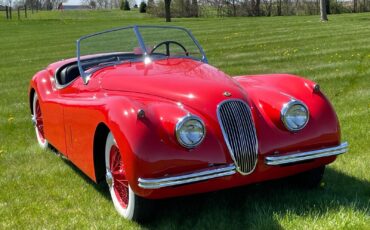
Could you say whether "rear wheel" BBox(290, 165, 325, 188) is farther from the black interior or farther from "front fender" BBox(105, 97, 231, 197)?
the black interior

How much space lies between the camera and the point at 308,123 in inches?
158

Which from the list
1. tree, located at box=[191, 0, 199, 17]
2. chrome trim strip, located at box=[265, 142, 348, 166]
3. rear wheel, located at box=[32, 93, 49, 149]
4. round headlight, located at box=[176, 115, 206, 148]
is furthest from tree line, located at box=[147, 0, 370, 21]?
round headlight, located at box=[176, 115, 206, 148]

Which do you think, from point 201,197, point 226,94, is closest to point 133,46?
point 226,94

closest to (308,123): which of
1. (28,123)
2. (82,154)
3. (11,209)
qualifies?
(82,154)

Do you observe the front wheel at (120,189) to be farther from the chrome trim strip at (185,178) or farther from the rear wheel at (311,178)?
the rear wheel at (311,178)

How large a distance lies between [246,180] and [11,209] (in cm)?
195

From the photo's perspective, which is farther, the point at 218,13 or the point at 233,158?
the point at 218,13

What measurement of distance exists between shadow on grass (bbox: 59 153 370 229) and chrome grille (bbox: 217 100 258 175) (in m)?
0.37

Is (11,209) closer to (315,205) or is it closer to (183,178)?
(183,178)

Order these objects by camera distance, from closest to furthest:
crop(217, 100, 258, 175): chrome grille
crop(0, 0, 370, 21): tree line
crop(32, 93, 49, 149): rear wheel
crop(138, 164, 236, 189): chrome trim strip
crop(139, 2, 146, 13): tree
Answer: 1. crop(138, 164, 236, 189): chrome trim strip
2. crop(217, 100, 258, 175): chrome grille
3. crop(32, 93, 49, 149): rear wheel
4. crop(0, 0, 370, 21): tree line
5. crop(139, 2, 146, 13): tree

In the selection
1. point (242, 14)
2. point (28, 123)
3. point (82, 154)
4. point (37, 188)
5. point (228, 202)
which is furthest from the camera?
point (242, 14)

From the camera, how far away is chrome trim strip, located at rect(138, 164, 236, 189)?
11.4 feet

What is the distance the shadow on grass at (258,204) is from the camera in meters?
3.79

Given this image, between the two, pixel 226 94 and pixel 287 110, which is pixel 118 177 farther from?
pixel 287 110
